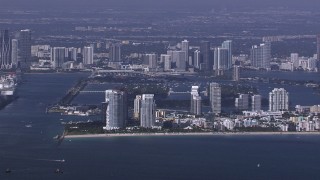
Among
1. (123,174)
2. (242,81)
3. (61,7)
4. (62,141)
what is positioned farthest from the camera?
(61,7)

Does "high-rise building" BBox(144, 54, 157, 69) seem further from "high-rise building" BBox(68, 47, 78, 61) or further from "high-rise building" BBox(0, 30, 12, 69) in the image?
"high-rise building" BBox(0, 30, 12, 69)

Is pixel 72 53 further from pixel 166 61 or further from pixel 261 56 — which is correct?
pixel 261 56

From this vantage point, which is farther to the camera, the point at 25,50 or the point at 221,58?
the point at 25,50

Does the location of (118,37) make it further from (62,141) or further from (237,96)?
(62,141)

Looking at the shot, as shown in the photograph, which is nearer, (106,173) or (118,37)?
(106,173)

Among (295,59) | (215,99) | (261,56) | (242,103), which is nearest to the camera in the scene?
(215,99)

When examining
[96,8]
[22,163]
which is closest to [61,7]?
[96,8]

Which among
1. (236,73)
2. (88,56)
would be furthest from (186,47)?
(236,73)
